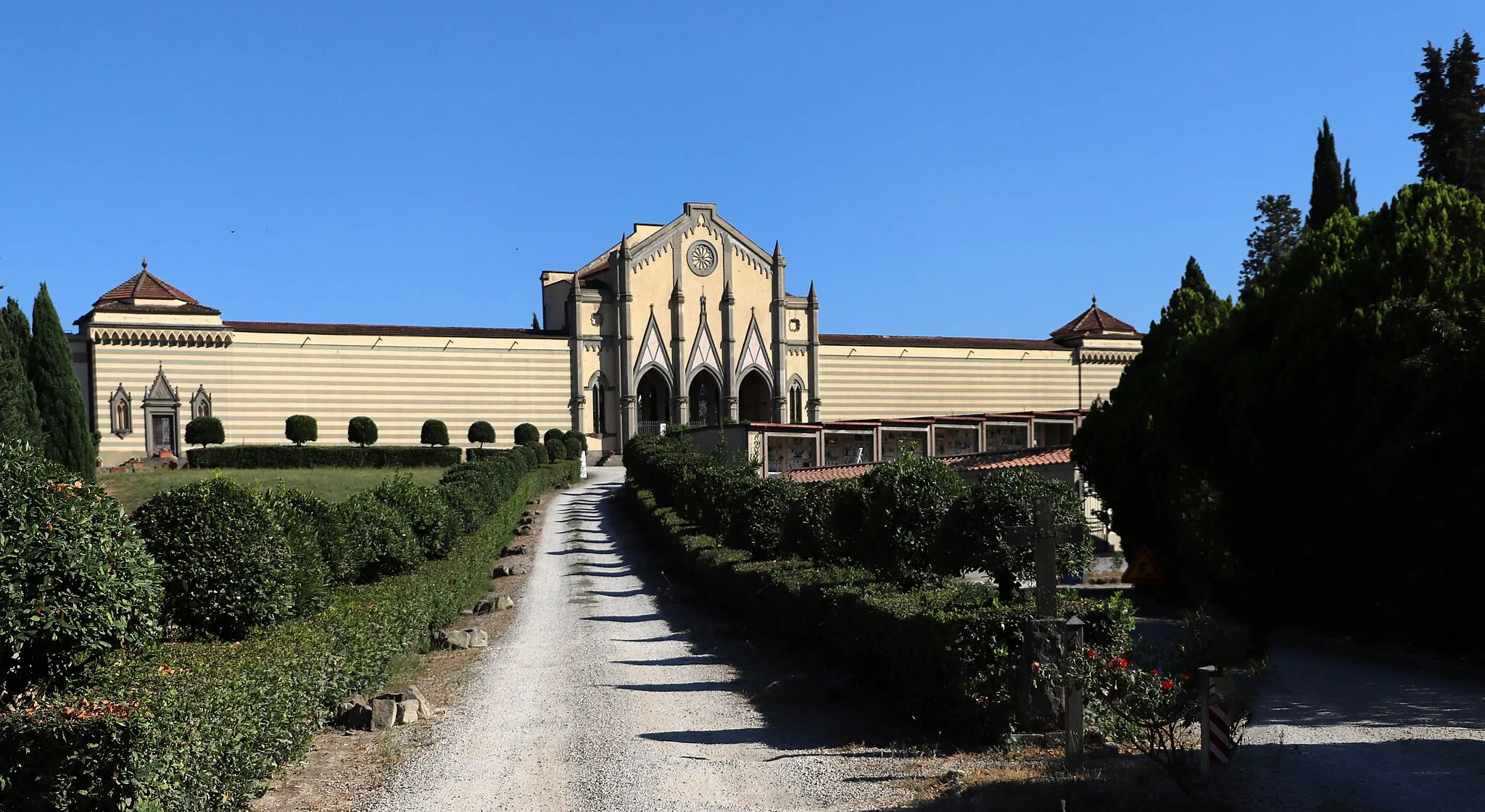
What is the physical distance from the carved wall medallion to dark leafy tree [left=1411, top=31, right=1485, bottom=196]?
35.6m

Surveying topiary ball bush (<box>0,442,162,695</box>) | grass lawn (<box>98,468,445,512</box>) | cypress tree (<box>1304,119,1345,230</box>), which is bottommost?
grass lawn (<box>98,468,445,512</box>)

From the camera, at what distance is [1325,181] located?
37812 millimetres

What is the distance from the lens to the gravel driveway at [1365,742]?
784cm

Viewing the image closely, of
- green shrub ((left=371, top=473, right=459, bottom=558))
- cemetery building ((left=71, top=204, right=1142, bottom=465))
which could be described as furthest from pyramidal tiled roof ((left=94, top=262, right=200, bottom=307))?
green shrub ((left=371, top=473, right=459, bottom=558))

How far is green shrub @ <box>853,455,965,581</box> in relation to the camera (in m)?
13.5

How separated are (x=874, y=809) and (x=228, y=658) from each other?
5.04 metres

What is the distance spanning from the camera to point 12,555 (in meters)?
6.78

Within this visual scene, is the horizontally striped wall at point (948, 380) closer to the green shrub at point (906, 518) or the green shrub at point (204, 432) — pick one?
the green shrub at point (204, 432)

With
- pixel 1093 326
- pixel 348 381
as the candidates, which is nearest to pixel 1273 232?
pixel 1093 326

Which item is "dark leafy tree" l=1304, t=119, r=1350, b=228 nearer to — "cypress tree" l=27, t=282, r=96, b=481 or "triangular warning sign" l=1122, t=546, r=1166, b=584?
"triangular warning sign" l=1122, t=546, r=1166, b=584

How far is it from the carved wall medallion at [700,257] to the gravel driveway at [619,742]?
47791 millimetres

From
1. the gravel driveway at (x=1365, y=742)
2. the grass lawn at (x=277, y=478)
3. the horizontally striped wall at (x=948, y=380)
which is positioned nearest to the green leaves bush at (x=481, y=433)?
the grass lawn at (x=277, y=478)

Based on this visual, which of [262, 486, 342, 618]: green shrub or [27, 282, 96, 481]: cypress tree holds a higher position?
[27, 282, 96, 481]: cypress tree

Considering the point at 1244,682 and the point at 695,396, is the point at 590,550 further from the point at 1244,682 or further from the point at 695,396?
the point at 695,396
